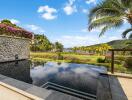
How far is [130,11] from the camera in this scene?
1392cm

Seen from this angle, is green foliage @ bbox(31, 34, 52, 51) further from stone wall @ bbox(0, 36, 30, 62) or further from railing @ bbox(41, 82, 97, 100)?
railing @ bbox(41, 82, 97, 100)

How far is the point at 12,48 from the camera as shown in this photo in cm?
1652

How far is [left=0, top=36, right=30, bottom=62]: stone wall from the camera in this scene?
15320 mm

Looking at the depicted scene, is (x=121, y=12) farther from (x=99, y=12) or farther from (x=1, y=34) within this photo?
(x=1, y=34)

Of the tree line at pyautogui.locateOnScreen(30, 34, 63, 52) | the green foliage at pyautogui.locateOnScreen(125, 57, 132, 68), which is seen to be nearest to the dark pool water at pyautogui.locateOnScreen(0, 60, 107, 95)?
the green foliage at pyautogui.locateOnScreen(125, 57, 132, 68)

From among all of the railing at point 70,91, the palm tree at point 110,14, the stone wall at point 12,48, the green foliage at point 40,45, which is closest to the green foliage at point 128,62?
the palm tree at point 110,14

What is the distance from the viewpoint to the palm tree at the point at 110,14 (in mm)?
13744

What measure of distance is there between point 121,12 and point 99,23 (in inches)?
83.3

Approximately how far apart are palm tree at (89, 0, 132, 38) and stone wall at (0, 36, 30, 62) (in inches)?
306

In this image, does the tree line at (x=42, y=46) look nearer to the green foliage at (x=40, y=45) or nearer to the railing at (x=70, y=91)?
the green foliage at (x=40, y=45)

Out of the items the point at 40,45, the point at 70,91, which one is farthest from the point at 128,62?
the point at 40,45

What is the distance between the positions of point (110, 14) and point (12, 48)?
9.77 m

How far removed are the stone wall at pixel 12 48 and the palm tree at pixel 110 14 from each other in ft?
25.5

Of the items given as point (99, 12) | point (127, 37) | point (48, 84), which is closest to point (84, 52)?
point (127, 37)
